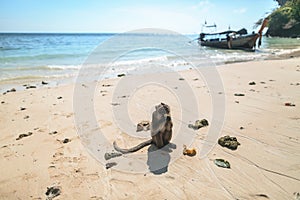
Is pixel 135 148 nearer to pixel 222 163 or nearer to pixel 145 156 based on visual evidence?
pixel 145 156

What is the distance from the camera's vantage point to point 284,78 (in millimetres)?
8750

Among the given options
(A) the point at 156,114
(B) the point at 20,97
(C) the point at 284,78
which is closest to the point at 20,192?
(A) the point at 156,114

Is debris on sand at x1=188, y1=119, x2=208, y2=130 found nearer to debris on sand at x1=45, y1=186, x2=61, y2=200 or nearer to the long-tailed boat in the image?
debris on sand at x1=45, y1=186, x2=61, y2=200

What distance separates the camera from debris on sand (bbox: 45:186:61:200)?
284 centimetres

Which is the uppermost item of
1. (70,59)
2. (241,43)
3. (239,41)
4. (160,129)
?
(239,41)

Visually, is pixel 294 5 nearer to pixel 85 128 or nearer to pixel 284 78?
pixel 284 78

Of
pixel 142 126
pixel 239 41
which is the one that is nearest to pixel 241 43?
pixel 239 41

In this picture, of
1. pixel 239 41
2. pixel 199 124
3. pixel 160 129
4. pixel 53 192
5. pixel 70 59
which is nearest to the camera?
pixel 53 192

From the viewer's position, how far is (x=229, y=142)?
3.90m

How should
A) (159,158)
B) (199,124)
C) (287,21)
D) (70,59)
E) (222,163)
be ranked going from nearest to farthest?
(222,163)
(159,158)
(199,124)
(70,59)
(287,21)

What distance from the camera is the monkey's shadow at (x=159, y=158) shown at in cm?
333

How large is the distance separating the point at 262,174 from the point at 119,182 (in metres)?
1.94

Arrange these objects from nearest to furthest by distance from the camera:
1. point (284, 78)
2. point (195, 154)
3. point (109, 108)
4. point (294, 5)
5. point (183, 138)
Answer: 1. point (195, 154)
2. point (183, 138)
3. point (109, 108)
4. point (284, 78)
5. point (294, 5)

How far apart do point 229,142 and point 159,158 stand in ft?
4.10
